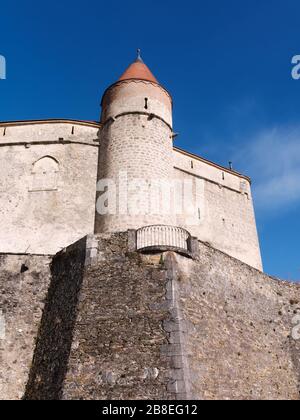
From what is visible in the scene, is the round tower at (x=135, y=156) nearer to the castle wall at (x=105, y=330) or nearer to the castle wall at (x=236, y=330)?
the castle wall at (x=105, y=330)

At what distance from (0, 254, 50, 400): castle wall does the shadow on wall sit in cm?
24

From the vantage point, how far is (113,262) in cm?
1289

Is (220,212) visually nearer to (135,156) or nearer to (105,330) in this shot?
(135,156)

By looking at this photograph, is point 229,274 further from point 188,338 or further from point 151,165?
point 151,165

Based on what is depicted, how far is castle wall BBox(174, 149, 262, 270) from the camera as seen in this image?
22.3 m

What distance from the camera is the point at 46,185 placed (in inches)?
762

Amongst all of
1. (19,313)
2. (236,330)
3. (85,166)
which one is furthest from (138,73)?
(236,330)

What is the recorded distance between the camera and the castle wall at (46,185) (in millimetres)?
18234

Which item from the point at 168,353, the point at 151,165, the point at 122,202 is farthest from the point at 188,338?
the point at 151,165

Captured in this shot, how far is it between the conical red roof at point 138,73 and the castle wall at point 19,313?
8294 mm

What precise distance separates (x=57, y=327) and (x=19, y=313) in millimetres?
1507

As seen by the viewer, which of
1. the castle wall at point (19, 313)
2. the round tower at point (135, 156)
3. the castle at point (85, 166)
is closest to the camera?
the castle wall at point (19, 313)

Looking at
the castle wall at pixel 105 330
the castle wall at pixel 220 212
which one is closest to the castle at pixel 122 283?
the castle wall at pixel 105 330

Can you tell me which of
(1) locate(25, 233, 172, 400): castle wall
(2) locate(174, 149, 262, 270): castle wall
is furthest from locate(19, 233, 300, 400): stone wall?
(2) locate(174, 149, 262, 270): castle wall
